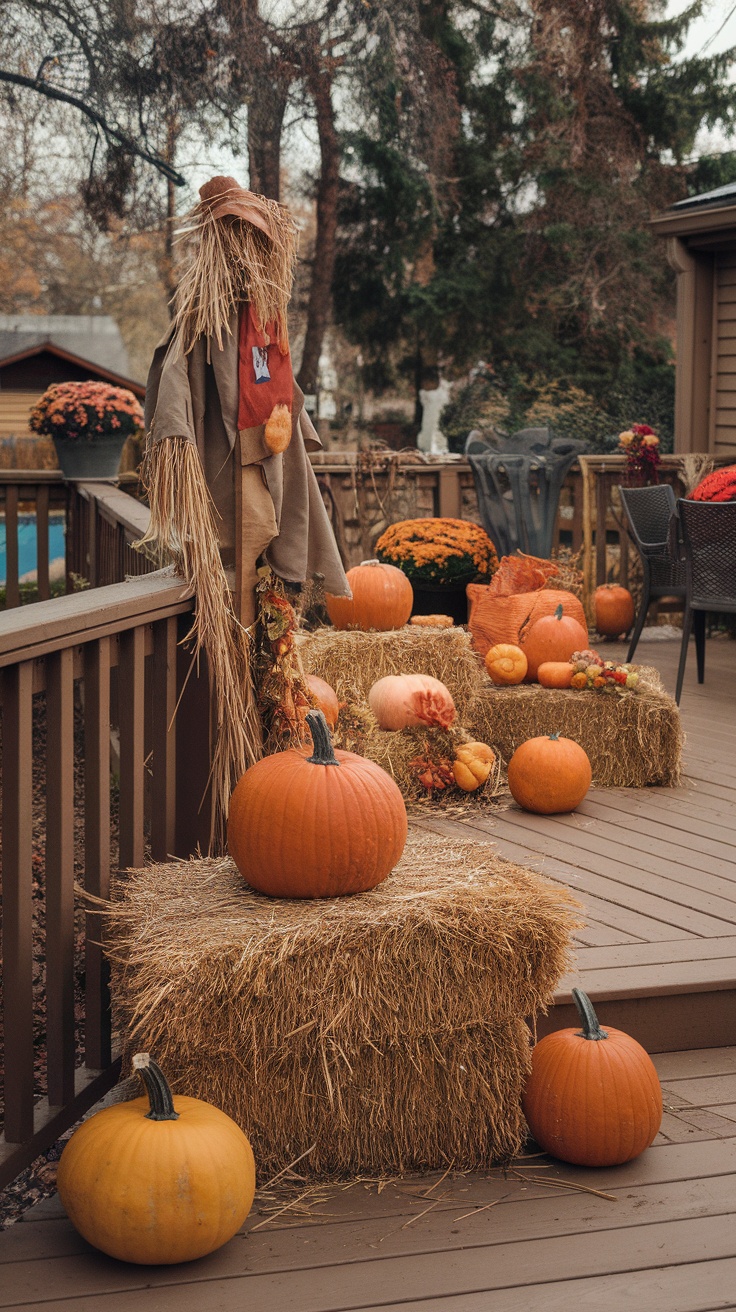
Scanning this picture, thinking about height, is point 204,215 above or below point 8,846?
above

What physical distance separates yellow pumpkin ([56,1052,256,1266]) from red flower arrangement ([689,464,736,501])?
4.14 metres

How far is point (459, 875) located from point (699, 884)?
43.5 inches

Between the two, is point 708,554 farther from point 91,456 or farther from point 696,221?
point 696,221

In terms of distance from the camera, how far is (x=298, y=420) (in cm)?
267

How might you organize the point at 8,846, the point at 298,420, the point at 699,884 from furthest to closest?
the point at 699,884, the point at 298,420, the point at 8,846

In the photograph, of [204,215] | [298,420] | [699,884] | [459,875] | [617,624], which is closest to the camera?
[459,875]

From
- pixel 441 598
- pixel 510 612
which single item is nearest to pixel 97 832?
pixel 510 612

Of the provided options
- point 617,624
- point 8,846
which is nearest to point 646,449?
point 617,624

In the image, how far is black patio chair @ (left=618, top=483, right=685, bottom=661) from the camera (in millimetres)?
5660

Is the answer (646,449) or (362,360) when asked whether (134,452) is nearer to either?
(646,449)

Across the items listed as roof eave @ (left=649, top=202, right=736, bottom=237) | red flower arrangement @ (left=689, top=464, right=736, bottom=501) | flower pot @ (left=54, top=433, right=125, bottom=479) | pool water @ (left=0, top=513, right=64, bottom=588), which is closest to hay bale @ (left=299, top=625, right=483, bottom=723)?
red flower arrangement @ (left=689, top=464, right=736, bottom=501)

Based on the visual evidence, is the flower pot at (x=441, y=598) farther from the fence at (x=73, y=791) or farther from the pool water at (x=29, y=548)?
the pool water at (x=29, y=548)

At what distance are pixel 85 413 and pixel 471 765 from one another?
3.38 meters

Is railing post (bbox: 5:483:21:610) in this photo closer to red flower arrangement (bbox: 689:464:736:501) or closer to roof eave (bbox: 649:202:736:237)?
red flower arrangement (bbox: 689:464:736:501)
